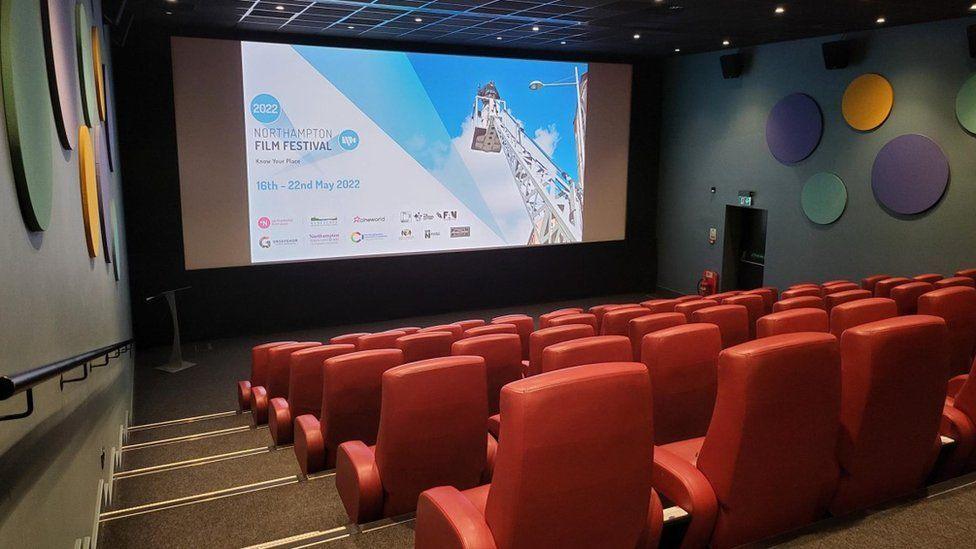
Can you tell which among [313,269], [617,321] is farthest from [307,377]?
[313,269]

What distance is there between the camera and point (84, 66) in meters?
3.95

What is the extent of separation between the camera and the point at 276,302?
868 centimetres

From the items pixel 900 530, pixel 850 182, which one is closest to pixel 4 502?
pixel 900 530

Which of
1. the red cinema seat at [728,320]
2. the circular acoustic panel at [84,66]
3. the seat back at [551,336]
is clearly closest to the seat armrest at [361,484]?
the seat back at [551,336]

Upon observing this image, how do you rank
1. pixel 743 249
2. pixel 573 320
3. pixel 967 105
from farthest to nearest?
pixel 743 249, pixel 967 105, pixel 573 320

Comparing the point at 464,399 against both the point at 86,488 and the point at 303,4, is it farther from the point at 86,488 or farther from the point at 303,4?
the point at 303,4

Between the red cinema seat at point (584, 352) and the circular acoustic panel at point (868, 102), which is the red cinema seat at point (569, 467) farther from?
the circular acoustic panel at point (868, 102)

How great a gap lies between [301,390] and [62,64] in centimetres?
208

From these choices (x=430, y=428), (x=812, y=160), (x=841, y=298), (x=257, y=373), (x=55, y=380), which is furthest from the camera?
(x=812, y=160)

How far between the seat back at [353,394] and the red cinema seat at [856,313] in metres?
2.32

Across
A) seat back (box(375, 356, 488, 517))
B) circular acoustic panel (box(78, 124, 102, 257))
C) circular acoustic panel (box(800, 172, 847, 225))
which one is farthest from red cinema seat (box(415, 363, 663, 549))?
circular acoustic panel (box(800, 172, 847, 225))

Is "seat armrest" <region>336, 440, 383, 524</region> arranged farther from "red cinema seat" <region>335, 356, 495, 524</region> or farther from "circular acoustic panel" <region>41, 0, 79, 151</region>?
"circular acoustic panel" <region>41, 0, 79, 151</region>

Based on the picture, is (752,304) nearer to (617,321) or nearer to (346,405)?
(617,321)

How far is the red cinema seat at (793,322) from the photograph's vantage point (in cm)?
343
